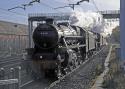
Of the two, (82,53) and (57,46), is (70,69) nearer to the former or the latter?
(57,46)

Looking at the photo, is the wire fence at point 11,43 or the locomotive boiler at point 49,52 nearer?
the locomotive boiler at point 49,52

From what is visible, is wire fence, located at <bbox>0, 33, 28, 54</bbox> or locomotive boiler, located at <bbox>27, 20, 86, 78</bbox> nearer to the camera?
locomotive boiler, located at <bbox>27, 20, 86, 78</bbox>

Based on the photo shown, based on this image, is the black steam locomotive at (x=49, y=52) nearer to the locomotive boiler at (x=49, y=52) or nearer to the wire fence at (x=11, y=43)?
the locomotive boiler at (x=49, y=52)

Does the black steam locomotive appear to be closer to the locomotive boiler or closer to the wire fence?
the locomotive boiler

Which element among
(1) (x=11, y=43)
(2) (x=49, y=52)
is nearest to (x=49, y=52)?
(2) (x=49, y=52)

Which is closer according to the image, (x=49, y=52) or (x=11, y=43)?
(x=49, y=52)

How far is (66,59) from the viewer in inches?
754

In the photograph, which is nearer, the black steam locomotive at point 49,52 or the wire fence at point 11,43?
the black steam locomotive at point 49,52

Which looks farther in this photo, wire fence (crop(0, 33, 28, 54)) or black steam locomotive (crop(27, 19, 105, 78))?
wire fence (crop(0, 33, 28, 54))

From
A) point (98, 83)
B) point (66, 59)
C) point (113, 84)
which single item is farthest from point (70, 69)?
point (113, 84)

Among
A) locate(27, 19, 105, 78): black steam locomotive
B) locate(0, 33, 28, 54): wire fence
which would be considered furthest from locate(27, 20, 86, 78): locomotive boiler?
locate(0, 33, 28, 54): wire fence

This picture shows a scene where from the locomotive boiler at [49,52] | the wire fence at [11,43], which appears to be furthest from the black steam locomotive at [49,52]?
the wire fence at [11,43]

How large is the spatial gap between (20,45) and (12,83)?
47726mm

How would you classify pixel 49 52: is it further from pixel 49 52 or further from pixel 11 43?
pixel 11 43
